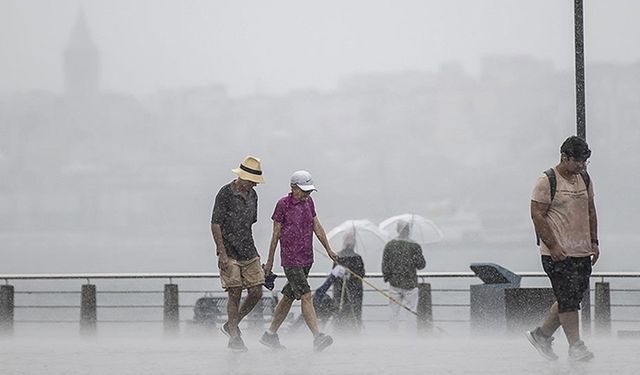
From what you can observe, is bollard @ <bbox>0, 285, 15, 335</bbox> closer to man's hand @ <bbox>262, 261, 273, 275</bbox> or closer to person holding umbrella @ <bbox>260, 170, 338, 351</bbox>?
man's hand @ <bbox>262, 261, 273, 275</bbox>

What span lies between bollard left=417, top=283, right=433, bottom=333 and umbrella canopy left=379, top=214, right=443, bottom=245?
2.30 ft

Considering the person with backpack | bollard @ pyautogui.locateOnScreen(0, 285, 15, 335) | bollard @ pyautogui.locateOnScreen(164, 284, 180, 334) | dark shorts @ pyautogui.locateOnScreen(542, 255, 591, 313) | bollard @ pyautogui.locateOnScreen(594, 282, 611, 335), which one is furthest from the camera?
bollard @ pyautogui.locateOnScreen(0, 285, 15, 335)

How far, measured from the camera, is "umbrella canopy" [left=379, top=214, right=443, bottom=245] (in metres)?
20.7

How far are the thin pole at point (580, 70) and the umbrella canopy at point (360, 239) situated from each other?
5.44 metres

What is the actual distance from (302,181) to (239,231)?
72cm

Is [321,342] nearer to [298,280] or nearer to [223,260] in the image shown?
[298,280]

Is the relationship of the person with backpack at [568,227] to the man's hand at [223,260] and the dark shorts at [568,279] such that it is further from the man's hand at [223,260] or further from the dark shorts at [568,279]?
the man's hand at [223,260]

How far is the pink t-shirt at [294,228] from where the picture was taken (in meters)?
13.3

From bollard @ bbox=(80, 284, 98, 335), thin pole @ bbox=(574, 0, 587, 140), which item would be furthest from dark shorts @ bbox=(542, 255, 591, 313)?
bollard @ bbox=(80, 284, 98, 335)

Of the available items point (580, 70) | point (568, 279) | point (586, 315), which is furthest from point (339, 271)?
point (568, 279)

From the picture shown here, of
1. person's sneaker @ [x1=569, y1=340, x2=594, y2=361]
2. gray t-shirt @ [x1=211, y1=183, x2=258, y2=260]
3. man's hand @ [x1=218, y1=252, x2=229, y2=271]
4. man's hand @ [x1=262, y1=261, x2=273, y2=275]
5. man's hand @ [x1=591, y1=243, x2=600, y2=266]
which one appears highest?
gray t-shirt @ [x1=211, y1=183, x2=258, y2=260]

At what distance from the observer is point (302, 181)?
518 inches

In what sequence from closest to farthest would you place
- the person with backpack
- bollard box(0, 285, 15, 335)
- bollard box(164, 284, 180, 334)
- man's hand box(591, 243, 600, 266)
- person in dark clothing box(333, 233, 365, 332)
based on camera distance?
the person with backpack
man's hand box(591, 243, 600, 266)
person in dark clothing box(333, 233, 365, 332)
bollard box(164, 284, 180, 334)
bollard box(0, 285, 15, 335)

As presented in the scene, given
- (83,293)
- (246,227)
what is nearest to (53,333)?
(83,293)
